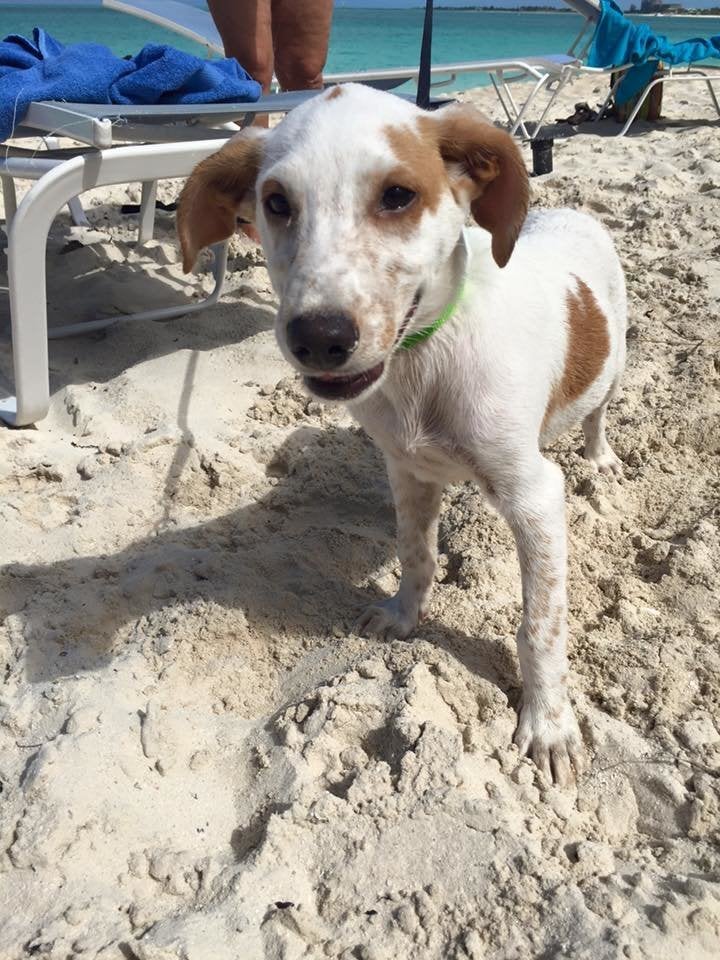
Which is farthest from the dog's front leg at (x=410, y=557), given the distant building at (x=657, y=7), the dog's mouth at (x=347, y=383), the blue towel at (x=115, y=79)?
the distant building at (x=657, y=7)

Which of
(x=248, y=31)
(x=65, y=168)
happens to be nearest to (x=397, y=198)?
(x=65, y=168)

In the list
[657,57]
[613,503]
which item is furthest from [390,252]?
[657,57]

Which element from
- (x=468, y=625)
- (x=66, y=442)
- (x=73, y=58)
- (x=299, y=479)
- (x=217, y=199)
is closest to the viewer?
(x=217, y=199)

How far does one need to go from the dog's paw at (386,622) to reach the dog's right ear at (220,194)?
3.87 ft

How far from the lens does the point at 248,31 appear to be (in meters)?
4.86

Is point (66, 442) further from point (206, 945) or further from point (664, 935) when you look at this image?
point (664, 935)

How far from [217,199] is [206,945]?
1.76 m

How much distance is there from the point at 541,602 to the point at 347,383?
0.81 metres

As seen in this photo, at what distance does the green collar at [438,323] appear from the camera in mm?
2197

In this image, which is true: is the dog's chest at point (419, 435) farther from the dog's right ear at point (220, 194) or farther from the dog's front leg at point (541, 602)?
the dog's right ear at point (220, 194)

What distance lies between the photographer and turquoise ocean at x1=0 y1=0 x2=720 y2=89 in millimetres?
24188

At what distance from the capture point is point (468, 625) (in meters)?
2.76

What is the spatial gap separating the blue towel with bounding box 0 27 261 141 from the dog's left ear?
2.42 meters

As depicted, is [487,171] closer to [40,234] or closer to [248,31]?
[40,234]
